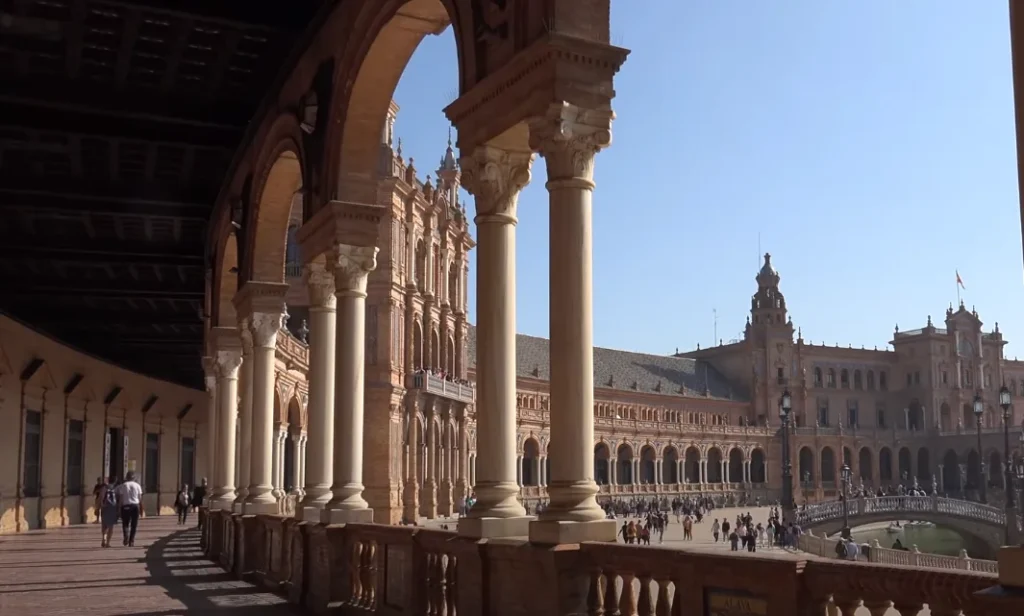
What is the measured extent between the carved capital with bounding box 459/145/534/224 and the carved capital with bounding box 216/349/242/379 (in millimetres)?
11391

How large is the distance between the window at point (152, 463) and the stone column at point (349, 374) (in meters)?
25.2

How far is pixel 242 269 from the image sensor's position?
15.3 m

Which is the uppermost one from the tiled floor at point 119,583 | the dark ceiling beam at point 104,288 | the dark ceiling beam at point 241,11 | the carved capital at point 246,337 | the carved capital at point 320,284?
the dark ceiling beam at point 241,11

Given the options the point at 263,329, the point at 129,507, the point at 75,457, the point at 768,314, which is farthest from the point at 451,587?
the point at 768,314

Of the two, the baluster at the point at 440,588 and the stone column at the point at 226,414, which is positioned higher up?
the stone column at the point at 226,414

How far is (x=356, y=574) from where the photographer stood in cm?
918

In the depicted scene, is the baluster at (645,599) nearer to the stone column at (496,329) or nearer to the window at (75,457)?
the stone column at (496,329)

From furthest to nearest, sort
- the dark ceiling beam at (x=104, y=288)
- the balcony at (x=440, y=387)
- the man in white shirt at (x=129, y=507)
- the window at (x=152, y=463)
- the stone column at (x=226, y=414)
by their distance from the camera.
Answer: the balcony at (x=440, y=387), the window at (x=152, y=463), the dark ceiling beam at (x=104, y=288), the man in white shirt at (x=129, y=507), the stone column at (x=226, y=414)

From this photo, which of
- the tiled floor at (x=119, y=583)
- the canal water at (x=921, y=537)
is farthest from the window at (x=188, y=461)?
the canal water at (x=921, y=537)

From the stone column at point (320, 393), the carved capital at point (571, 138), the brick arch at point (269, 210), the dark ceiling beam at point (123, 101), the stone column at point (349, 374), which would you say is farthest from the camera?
the brick arch at point (269, 210)

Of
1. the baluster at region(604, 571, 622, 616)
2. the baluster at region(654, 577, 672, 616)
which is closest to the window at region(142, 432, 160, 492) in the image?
the baluster at region(604, 571, 622, 616)

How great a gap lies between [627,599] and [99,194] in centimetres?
1323

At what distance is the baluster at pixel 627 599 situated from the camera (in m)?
5.46

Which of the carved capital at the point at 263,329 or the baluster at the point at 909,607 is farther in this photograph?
the carved capital at the point at 263,329
